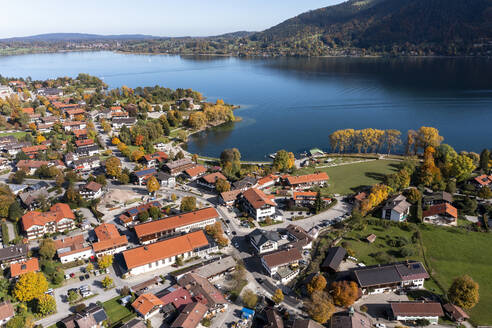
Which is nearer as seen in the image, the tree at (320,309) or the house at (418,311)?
the tree at (320,309)

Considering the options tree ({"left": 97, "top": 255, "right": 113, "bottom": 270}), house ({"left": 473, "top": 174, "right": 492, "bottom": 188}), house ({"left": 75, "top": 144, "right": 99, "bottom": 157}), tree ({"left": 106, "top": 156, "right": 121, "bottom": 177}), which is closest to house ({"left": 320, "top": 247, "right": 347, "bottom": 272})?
tree ({"left": 97, "top": 255, "right": 113, "bottom": 270})

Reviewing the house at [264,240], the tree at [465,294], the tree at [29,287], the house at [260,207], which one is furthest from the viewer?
the house at [260,207]

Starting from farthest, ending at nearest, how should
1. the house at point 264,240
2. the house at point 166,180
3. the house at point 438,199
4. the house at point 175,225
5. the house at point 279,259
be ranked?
the house at point 166,180 → the house at point 438,199 → the house at point 175,225 → the house at point 264,240 → the house at point 279,259

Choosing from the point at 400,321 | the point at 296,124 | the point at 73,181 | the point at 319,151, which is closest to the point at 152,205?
the point at 73,181

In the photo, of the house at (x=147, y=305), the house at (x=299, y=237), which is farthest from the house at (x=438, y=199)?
the house at (x=147, y=305)

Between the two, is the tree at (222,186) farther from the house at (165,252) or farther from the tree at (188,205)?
the house at (165,252)

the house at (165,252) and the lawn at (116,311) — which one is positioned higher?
the house at (165,252)

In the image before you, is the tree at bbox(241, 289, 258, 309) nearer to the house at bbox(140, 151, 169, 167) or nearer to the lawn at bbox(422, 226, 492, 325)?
the lawn at bbox(422, 226, 492, 325)
